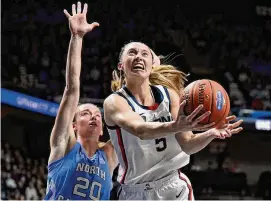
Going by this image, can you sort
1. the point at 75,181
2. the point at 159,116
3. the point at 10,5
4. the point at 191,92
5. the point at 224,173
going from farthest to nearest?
the point at 224,173 < the point at 10,5 < the point at 75,181 < the point at 159,116 < the point at 191,92

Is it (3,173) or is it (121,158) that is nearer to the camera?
(121,158)

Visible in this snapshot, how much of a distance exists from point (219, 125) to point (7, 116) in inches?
332

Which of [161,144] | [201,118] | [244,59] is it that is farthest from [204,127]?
[244,59]

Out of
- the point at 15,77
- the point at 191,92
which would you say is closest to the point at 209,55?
the point at 15,77

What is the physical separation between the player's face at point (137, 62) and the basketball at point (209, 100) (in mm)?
481

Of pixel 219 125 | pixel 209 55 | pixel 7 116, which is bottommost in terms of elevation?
pixel 219 125

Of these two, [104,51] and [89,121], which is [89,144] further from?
[104,51]

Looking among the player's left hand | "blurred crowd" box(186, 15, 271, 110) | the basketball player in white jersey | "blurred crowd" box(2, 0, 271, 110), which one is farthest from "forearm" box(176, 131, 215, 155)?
"blurred crowd" box(186, 15, 271, 110)

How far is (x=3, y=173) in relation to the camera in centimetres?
955

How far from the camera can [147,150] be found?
3232 millimetres

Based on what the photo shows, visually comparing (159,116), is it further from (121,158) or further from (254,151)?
(254,151)

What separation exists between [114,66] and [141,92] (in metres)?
4.15

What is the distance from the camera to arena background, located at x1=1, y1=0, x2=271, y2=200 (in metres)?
8.27

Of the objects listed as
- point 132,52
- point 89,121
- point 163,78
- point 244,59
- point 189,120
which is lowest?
point 189,120
